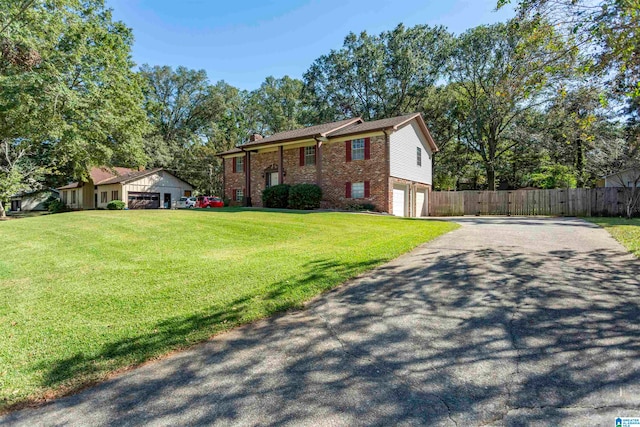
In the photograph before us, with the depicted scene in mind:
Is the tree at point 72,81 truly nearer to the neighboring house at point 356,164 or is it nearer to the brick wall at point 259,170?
the brick wall at point 259,170

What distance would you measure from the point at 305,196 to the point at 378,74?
1819 centimetres

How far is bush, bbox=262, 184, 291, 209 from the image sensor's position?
66.4ft

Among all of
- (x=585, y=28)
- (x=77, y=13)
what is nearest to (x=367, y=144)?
(x=585, y=28)

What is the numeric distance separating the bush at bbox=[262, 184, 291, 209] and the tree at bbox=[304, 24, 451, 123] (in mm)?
15040

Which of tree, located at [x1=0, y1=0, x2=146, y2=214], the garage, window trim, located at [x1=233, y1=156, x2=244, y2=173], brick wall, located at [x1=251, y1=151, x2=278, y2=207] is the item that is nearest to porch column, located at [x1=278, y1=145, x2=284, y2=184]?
brick wall, located at [x1=251, y1=151, x2=278, y2=207]

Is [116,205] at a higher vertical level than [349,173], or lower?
lower

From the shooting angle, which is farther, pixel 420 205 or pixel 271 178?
pixel 271 178

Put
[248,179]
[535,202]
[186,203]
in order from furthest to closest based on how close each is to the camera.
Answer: [186,203] < [248,179] < [535,202]

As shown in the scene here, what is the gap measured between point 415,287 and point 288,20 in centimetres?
1308

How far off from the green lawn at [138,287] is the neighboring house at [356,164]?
994cm

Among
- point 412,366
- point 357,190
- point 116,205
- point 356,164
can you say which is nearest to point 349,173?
point 356,164

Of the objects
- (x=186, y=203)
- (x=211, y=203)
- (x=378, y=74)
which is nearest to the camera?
(x=211, y=203)

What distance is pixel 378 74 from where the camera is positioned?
30.8 m

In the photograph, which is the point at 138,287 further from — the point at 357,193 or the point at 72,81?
the point at 72,81
